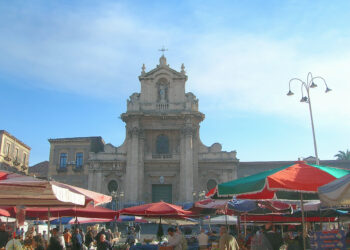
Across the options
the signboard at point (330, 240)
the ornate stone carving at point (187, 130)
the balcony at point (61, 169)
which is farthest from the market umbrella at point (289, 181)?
the balcony at point (61, 169)

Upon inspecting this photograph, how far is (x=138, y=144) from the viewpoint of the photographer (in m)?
40.3

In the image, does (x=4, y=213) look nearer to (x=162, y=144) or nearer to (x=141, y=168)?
(x=141, y=168)

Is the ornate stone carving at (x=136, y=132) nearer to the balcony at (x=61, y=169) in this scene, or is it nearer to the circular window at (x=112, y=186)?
the circular window at (x=112, y=186)

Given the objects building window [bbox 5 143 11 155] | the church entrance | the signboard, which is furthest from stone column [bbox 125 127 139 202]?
the signboard

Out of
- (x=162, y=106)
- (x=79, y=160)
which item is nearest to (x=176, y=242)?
(x=162, y=106)

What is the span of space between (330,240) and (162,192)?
32474 millimetres

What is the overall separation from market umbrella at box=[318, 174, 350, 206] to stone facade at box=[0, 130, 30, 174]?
46.6 metres

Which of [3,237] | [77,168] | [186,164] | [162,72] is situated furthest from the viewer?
[162,72]

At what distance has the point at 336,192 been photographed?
5.94 meters

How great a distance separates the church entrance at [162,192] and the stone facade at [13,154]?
66.0ft

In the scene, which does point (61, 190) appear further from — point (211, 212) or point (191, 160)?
point (191, 160)

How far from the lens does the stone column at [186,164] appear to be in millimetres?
38031

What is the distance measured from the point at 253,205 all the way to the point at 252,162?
3081 cm

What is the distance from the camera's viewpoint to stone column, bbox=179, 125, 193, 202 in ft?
125
